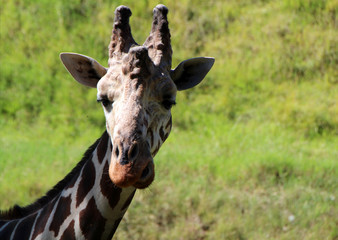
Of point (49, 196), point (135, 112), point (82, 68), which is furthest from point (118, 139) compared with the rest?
point (49, 196)

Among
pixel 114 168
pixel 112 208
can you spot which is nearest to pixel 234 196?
pixel 112 208

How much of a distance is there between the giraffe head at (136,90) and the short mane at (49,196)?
16.4 inches

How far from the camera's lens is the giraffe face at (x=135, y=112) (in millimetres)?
2975

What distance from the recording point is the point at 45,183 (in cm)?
695

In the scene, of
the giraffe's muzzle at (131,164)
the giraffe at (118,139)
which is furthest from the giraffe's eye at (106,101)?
the giraffe's muzzle at (131,164)

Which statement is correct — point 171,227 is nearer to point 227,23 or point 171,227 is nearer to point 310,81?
point 310,81

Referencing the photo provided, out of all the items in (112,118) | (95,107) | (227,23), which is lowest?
(95,107)

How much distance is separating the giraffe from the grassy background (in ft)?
8.92

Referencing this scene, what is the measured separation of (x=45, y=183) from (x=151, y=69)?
3988 millimetres

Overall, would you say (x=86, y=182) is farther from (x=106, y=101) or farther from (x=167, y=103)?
(x=167, y=103)

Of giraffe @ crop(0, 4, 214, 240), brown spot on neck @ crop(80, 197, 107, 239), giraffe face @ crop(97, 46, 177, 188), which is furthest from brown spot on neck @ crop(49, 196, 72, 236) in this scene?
giraffe face @ crop(97, 46, 177, 188)

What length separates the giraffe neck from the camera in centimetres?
342

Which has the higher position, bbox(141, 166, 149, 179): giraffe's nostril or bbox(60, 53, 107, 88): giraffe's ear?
bbox(60, 53, 107, 88): giraffe's ear

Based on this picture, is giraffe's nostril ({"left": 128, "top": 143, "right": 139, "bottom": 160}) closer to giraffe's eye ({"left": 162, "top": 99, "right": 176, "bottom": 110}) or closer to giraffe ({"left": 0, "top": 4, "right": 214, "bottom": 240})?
giraffe ({"left": 0, "top": 4, "right": 214, "bottom": 240})
